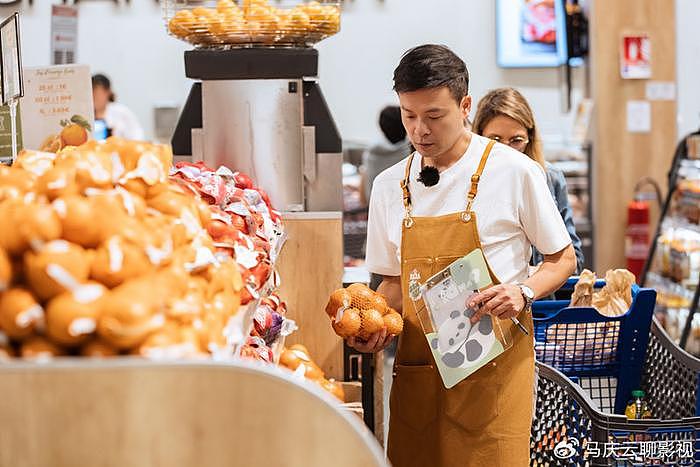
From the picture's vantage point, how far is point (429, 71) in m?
2.74

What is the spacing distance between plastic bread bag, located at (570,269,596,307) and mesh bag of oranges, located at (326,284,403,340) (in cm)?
97

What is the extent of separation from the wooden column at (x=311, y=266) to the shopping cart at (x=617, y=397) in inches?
26.9

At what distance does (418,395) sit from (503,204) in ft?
1.91

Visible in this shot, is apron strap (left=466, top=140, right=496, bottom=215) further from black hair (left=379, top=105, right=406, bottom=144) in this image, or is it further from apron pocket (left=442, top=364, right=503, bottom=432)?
black hair (left=379, top=105, right=406, bottom=144)

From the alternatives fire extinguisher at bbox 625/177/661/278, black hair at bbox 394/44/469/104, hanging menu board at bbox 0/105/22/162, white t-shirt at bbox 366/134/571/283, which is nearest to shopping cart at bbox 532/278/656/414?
white t-shirt at bbox 366/134/571/283

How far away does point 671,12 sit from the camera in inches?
348

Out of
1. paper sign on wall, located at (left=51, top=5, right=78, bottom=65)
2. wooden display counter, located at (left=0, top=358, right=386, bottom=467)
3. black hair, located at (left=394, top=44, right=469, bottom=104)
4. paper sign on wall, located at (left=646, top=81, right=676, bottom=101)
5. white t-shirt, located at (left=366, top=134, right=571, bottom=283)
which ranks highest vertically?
paper sign on wall, located at (left=51, top=5, right=78, bottom=65)

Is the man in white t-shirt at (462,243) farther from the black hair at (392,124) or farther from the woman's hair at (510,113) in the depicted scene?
the black hair at (392,124)

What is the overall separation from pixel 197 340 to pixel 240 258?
65 centimetres

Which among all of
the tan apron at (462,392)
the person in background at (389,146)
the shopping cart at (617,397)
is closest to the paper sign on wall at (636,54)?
the person in background at (389,146)

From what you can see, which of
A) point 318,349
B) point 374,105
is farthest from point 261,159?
point 374,105

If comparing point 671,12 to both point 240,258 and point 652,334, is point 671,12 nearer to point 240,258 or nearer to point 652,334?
point 652,334

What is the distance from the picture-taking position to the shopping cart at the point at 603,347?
138 inches

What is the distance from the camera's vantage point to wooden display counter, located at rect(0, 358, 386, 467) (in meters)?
1.38
